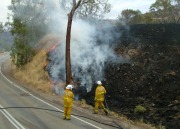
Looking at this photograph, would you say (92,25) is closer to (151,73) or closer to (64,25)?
(64,25)

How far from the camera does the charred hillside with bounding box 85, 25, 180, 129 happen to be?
19.7 m

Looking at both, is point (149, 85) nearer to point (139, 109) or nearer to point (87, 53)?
point (139, 109)

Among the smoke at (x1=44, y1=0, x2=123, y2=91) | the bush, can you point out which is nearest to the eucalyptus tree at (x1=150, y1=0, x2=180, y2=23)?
the smoke at (x1=44, y1=0, x2=123, y2=91)

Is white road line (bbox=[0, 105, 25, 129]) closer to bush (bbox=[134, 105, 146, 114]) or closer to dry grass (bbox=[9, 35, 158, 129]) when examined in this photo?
dry grass (bbox=[9, 35, 158, 129])

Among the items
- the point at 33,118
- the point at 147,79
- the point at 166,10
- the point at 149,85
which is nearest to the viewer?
the point at 33,118

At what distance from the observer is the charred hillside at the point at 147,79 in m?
19.7

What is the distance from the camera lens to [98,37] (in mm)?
34562

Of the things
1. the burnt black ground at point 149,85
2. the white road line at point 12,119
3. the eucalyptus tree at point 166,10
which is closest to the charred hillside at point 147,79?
the burnt black ground at point 149,85

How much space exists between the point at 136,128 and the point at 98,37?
19.6 metres

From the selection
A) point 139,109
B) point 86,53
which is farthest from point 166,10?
point 139,109

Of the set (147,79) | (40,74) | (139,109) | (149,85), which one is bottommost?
(139,109)

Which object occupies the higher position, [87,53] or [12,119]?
[87,53]

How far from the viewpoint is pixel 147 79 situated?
2434 centimetres

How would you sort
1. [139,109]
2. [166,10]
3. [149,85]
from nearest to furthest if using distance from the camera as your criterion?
[139,109]
[149,85]
[166,10]
